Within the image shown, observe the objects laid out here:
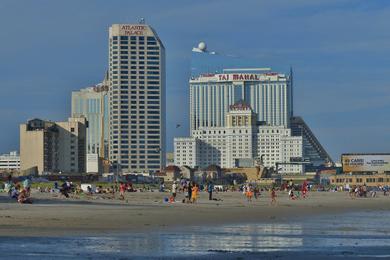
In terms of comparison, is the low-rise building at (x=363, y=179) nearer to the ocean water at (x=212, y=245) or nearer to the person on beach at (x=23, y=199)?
the person on beach at (x=23, y=199)

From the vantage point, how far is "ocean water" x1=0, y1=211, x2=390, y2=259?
746 inches

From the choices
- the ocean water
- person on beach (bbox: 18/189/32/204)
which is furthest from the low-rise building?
the ocean water

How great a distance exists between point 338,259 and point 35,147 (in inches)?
7163

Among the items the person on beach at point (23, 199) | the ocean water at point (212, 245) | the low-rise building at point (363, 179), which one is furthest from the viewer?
the low-rise building at point (363, 179)

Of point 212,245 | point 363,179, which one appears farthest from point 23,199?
point 363,179

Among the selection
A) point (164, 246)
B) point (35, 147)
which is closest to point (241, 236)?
point (164, 246)

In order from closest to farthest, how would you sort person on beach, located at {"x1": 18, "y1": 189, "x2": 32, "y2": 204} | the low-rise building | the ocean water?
the ocean water < person on beach, located at {"x1": 18, "y1": 189, "x2": 32, "y2": 204} < the low-rise building

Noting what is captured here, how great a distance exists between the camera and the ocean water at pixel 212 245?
18938 mm

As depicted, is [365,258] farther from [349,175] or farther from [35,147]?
[35,147]

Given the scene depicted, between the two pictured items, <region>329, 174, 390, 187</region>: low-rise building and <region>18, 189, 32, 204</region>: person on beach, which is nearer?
<region>18, 189, 32, 204</region>: person on beach

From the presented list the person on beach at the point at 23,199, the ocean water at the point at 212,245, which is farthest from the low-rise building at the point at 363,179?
the ocean water at the point at 212,245

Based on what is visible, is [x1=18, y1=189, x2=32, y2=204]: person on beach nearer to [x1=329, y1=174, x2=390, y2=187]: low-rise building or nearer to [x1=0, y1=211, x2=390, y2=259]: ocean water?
[x1=0, y1=211, x2=390, y2=259]: ocean water

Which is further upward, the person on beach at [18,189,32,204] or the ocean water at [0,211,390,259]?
the person on beach at [18,189,32,204]

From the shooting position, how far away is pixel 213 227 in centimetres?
2909
